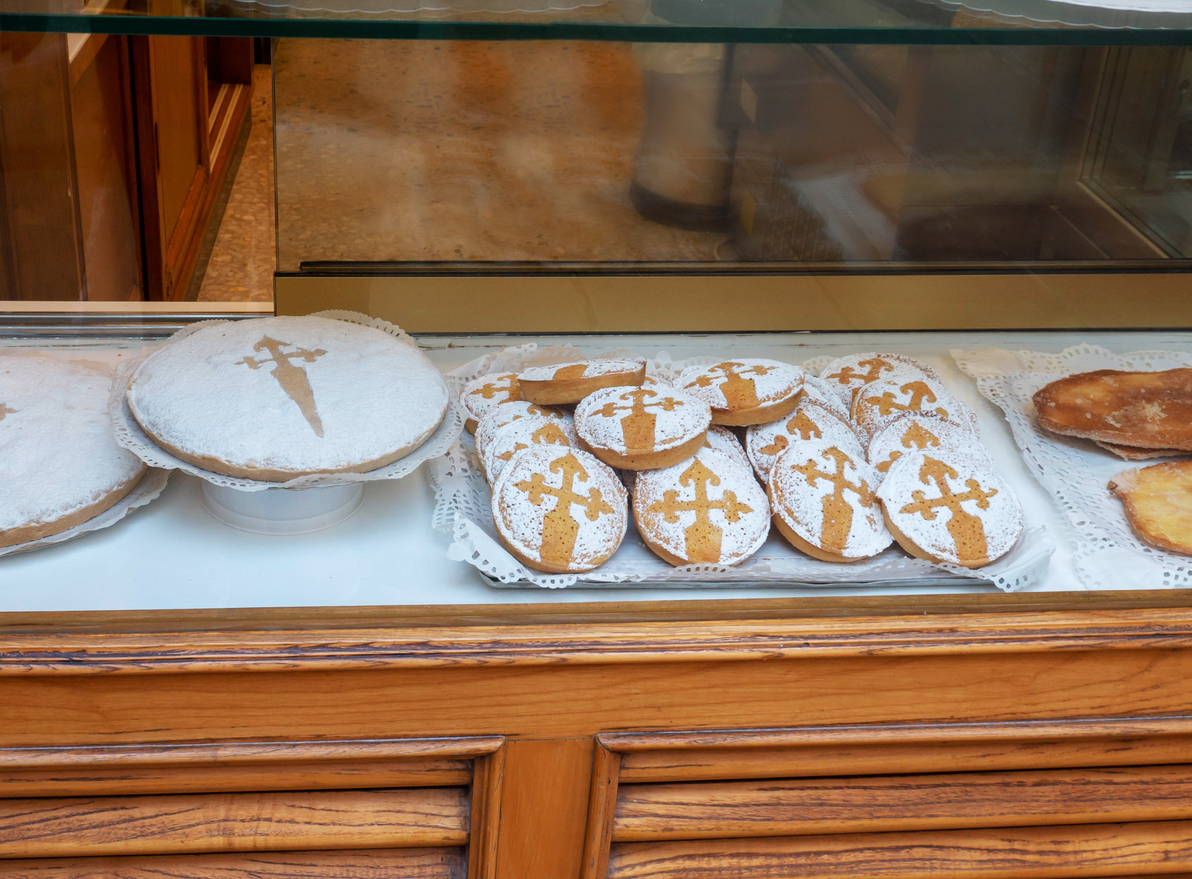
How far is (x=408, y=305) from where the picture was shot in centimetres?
111

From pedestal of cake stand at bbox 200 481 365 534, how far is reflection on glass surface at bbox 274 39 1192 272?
10.5 inches

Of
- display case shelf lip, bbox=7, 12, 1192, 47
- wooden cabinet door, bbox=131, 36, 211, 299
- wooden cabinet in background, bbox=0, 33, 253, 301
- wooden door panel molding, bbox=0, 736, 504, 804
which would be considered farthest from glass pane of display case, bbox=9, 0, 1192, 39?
wooden door panel molding, bbox=0, 736, 504, 804

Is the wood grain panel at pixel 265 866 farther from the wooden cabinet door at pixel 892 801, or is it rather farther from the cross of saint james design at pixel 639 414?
the cross of saint james design at pixel 639 414

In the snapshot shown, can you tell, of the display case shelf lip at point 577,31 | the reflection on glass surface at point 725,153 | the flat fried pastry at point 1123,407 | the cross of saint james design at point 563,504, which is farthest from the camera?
the flat fried pastry at point 1123,407

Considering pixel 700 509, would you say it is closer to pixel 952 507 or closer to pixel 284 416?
pixel 952 507

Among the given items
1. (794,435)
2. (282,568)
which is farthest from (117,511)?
(794,435)

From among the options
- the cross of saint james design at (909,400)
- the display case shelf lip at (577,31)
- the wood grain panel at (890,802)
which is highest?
the display case shelf lip at (577,31)

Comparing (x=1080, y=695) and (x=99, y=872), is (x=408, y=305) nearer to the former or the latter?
(x=99, y=872)

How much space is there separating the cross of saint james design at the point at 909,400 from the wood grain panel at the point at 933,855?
0.45 meters

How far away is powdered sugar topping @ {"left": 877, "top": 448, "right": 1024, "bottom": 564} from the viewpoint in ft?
2.99

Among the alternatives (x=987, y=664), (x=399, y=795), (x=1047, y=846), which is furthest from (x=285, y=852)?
(x=1047, y=846)

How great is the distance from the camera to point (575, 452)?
95 centimetres

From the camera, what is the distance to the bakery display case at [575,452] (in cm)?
86

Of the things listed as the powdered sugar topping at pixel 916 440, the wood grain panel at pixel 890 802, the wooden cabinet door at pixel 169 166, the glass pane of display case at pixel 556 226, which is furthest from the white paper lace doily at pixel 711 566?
the wooden cabinet door at pixel 169 166
